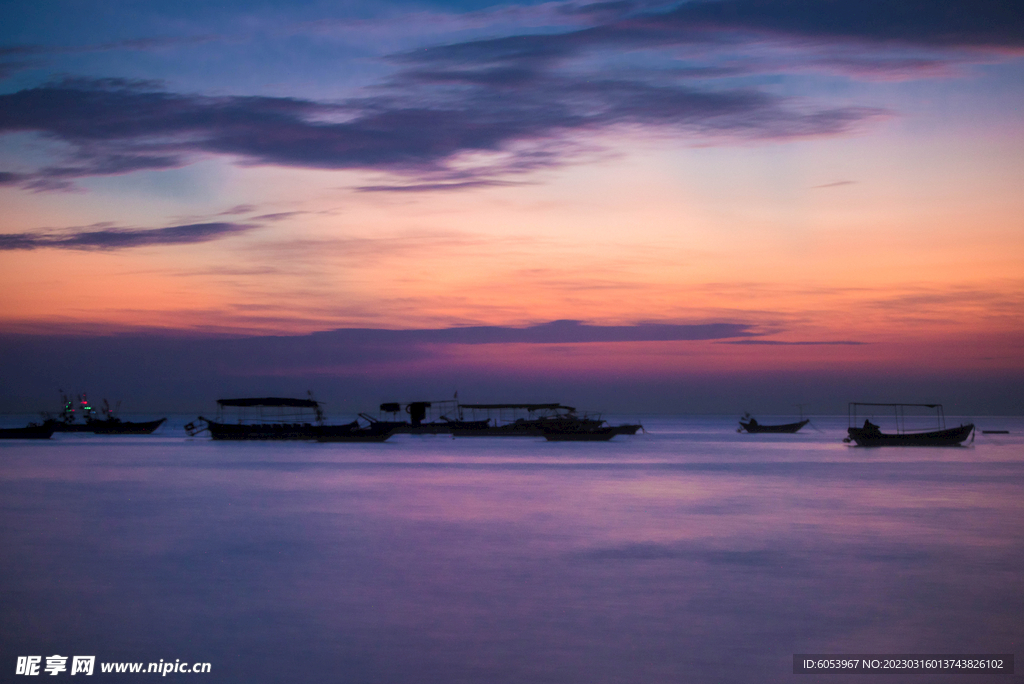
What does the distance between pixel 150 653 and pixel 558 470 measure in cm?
2882

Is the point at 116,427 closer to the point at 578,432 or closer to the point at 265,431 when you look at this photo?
the point at 265,431

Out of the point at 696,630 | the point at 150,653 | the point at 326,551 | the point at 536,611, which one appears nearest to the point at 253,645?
the point at 150,653

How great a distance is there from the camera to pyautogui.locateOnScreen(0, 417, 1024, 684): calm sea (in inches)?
380

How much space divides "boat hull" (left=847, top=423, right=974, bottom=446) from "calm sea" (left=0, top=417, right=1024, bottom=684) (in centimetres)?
2763

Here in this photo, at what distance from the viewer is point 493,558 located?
15.6 metres

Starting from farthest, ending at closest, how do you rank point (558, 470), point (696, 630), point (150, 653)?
point (558, 470), point (696, 630), point (150, 653)

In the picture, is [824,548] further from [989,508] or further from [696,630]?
[989,508]

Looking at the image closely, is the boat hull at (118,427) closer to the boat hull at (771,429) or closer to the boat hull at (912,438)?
the boat hull at (771,429)

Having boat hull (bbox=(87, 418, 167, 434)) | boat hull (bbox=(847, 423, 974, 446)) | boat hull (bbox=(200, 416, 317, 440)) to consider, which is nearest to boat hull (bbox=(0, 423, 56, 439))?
boat hull (bbox=(87, 418, 167, 434))

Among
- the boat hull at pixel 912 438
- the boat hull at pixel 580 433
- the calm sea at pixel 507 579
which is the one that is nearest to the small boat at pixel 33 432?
the boat hull at pixel 580 433

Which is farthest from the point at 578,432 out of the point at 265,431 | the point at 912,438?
the point at 265,431

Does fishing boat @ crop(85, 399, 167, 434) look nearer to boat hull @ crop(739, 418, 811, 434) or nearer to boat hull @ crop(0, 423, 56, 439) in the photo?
boat hull @ crop(0, 423, 56, 439)

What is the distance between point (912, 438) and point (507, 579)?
1967 inches

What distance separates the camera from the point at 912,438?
5612 cm
